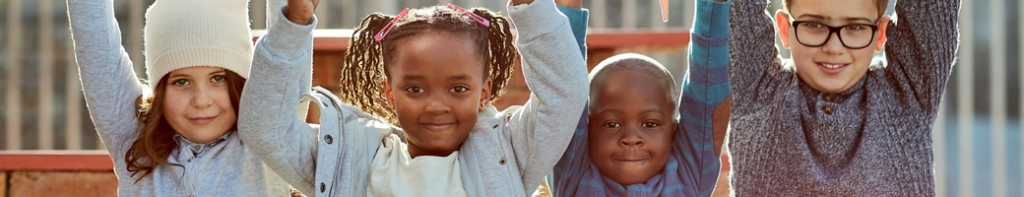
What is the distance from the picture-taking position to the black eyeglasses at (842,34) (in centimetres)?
269

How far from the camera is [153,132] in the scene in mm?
2527

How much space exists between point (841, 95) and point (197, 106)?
1619mm

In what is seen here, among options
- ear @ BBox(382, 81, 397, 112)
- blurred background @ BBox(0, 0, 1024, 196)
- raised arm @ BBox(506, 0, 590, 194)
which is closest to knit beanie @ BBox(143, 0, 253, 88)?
ear @ BBox(382, 81, 397, 112)

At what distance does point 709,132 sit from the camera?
8.18 ft

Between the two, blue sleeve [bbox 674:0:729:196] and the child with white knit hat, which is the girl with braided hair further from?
blue sleeve [bbox 674:0:729:196]

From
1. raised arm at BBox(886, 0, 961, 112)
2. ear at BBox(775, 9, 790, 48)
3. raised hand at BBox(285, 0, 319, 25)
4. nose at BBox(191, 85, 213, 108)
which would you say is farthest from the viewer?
ear at BBox(775, 9, 790, 48)

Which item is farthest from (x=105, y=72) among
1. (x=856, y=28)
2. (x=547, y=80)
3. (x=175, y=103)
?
(x=856, y=28)

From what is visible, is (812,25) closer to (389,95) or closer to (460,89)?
(460,89)

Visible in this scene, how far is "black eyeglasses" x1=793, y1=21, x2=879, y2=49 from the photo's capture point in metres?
2.69

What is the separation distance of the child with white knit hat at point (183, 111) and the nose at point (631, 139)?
2.49 feet

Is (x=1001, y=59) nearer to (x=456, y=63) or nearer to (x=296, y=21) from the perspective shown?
(x=456, y=63)

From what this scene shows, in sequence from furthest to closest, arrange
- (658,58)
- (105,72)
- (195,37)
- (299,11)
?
(658,58) → (195,37) → (105,72) → (299,11)

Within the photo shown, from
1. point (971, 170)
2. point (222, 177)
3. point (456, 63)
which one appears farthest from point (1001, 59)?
point (222, 177)

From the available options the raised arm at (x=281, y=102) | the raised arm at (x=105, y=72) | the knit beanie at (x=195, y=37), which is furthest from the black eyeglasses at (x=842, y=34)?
the raised arm at (x=105, y=72)
